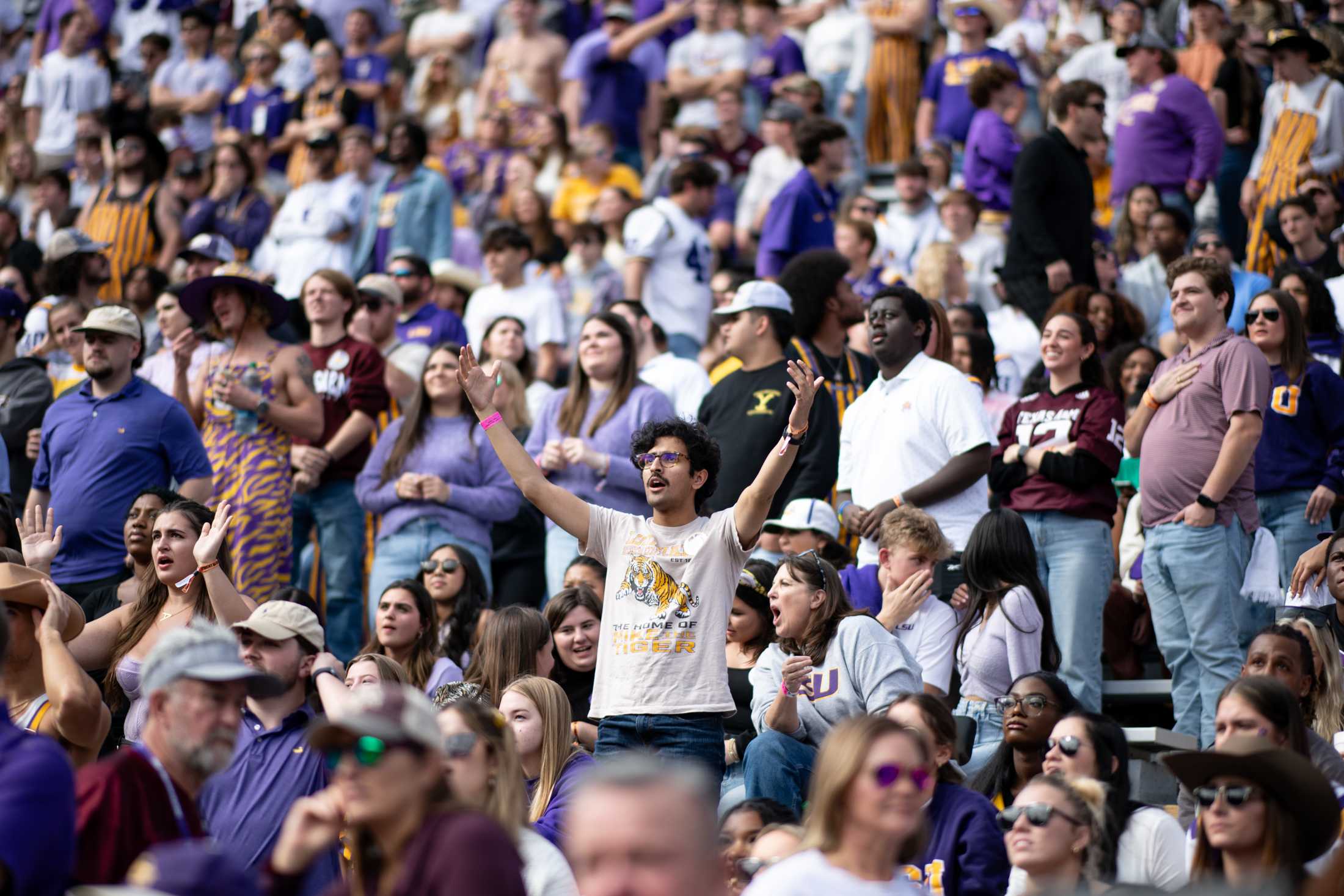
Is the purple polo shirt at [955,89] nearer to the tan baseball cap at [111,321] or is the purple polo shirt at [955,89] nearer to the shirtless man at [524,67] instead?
the shirtless man at [524,67]

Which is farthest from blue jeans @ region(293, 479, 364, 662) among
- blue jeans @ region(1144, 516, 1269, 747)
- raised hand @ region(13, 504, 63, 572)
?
blue jeans @ region(1144, 516, 1269, 747)

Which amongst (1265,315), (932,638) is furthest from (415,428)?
(1265,315)

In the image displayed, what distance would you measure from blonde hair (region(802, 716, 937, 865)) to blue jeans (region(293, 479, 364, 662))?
543 cm

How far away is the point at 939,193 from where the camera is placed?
14086 millimetres

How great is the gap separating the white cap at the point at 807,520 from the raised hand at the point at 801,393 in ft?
6.53

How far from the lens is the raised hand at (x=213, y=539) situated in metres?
6.90

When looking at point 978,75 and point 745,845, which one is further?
point 978,75

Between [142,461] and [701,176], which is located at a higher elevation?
[701,176]

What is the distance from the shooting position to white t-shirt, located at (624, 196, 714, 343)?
40.5 feet

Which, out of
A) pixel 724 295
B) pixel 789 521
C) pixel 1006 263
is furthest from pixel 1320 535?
pixel 724 295

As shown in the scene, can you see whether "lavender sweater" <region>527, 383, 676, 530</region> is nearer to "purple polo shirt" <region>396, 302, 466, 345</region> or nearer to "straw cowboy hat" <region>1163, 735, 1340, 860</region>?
"purple polo shirt" <region>396, 302, 466, 345</region>

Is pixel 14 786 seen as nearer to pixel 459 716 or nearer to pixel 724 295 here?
pixel 459 716

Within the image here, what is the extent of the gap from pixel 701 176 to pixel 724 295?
1560 mm

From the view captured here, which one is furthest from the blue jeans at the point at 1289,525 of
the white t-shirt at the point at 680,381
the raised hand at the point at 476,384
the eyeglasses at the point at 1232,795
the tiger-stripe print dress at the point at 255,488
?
the tiger-stripe print dress at the point at 255,488
